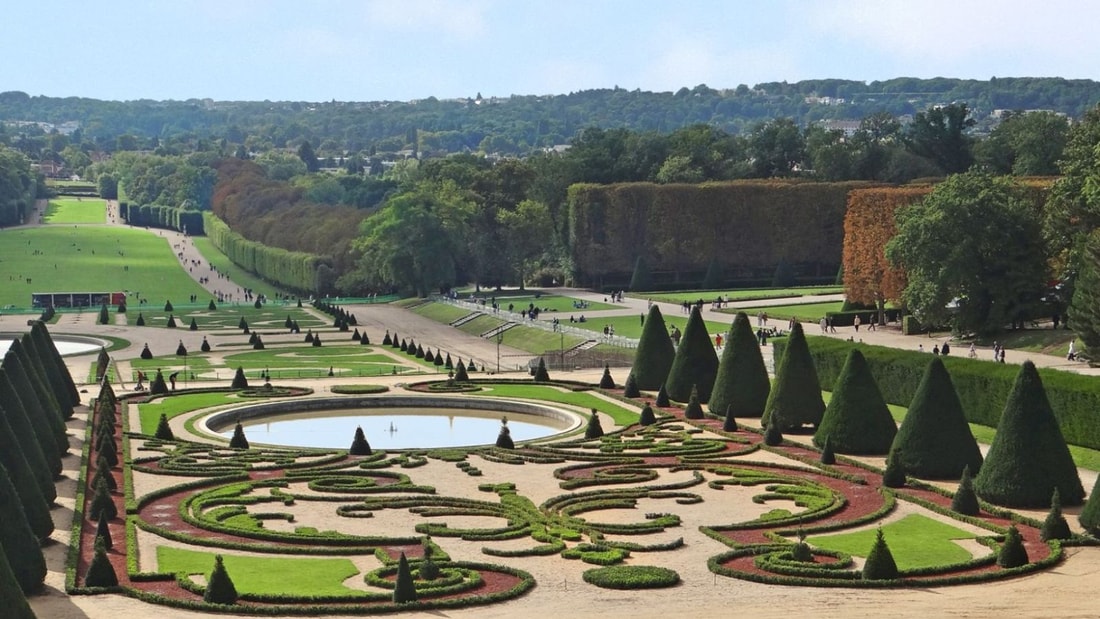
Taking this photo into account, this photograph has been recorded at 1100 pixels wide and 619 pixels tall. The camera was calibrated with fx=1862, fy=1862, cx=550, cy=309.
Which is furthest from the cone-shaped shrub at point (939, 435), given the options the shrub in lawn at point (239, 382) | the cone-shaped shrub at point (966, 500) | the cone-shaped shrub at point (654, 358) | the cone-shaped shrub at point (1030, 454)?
the shrub in lawn at point (239, 382)

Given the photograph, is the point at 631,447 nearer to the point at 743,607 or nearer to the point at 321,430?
the point at 321,430

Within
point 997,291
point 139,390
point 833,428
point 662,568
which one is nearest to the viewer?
point 662,568

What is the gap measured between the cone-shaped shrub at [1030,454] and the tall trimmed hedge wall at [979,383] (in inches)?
165

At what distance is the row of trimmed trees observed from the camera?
3577cm

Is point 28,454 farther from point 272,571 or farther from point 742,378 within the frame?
point 742,378

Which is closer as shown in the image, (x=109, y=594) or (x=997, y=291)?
(x=109, y=594)

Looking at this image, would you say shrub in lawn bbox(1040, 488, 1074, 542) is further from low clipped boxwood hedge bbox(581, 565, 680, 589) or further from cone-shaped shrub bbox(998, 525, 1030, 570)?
low clipped boxwood hedge bbox(581, 565, 680, 589)

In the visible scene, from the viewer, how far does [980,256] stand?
8175 cm

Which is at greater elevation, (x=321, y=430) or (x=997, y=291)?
(x=997, y=291)

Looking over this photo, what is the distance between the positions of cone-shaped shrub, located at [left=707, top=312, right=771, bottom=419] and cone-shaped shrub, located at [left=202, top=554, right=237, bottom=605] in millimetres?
28586

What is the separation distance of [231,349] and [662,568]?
195 feet

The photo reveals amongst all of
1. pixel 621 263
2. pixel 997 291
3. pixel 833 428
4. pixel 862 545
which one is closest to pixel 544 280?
pixel 621 263

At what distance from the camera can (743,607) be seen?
119 feet

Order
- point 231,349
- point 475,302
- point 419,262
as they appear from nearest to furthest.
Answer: point 231,349 → point 475,302 → point 419,262
